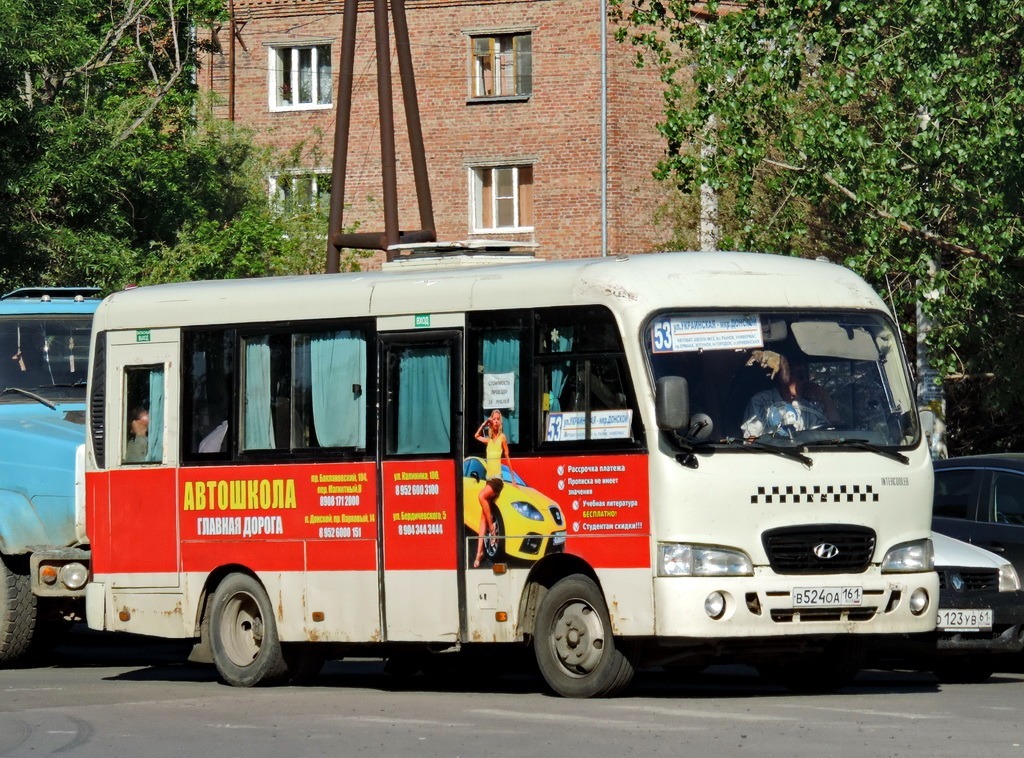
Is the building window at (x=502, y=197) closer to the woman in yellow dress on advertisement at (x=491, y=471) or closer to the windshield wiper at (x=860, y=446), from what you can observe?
the woman in yellow dress on advertisement at (x=491, y=471)

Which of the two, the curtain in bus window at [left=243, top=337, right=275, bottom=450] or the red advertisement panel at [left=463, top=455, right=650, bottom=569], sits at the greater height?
the curtain in bus window at [left=243, top=337, right=275, bottom=450]

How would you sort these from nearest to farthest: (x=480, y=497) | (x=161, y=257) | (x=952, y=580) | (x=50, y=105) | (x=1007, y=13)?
(x=480, y=497)
(x=952, y=580)
(x=1007, y=13)
(x=50, y=105)
(x=161, y=257)

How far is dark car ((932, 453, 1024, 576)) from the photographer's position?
15555mm

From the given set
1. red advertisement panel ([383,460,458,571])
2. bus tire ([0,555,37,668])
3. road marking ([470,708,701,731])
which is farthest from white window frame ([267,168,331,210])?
road marking ([470,708,701,731])

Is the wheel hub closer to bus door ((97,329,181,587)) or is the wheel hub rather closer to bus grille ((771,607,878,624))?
bus grille ((771,607,878,624))

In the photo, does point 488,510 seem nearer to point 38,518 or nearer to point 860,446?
point 860,446

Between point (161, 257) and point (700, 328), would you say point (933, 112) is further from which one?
point (161, 257)

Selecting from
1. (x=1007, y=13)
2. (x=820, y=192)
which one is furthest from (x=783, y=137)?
(x=1007, y=13)

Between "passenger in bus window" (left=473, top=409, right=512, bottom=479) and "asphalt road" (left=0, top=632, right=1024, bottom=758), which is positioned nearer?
"asphalt road" (left=0, top=632, right=1024, bottom=758)

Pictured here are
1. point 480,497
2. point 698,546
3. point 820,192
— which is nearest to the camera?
point 698,546

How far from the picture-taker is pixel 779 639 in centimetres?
1291

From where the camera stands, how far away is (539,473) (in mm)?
13094

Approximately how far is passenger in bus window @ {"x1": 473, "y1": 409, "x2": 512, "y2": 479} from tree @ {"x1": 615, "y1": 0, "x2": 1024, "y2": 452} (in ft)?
27.9

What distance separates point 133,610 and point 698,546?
4.97m
